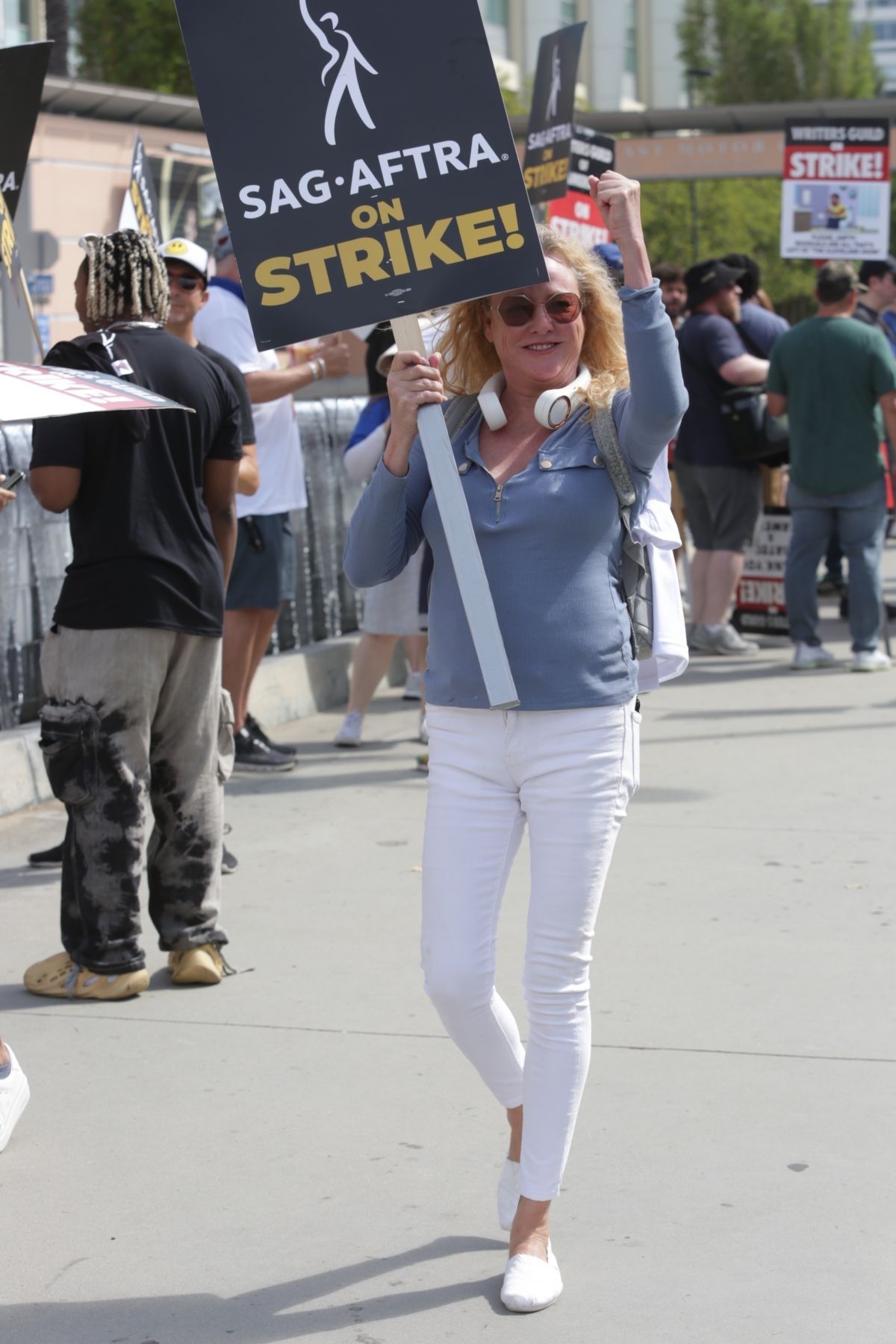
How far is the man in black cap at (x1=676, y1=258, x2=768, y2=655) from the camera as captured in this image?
34.9 feet

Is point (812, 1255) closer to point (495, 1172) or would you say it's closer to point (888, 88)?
point (495, 1172)

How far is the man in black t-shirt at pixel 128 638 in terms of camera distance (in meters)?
4.93

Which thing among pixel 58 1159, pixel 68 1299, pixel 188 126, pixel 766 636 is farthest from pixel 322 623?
pixel 188 126

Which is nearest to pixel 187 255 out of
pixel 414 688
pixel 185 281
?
pixel 185 281

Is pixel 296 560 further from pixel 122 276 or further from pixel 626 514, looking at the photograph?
pixel 626 514

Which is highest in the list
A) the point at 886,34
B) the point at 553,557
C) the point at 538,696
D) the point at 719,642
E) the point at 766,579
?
the point at 886,34

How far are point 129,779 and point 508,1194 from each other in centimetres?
192

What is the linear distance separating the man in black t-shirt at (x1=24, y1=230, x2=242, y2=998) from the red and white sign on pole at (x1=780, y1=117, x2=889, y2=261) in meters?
9.71

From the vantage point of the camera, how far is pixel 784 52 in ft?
191

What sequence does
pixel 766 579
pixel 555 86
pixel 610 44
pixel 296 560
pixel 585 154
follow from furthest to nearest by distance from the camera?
pixel 610 44 → pixel 585 154 → pixel 555 86 → pixel 766 579 → pixel 296 560

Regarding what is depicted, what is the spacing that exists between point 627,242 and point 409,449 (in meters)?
0.54

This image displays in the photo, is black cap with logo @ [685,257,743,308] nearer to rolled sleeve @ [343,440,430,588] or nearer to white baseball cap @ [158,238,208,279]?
white baseball cap @ [158,238,208,279]

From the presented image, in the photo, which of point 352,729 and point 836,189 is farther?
point 836,189

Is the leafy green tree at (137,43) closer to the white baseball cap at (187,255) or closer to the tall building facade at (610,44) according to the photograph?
the tall building facade at (610,44)
